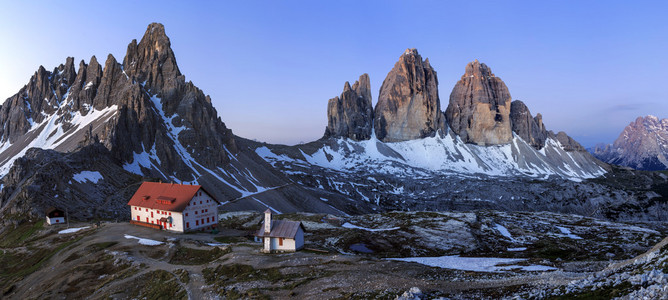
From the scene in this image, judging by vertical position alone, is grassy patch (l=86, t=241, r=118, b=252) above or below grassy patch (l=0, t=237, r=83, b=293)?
above

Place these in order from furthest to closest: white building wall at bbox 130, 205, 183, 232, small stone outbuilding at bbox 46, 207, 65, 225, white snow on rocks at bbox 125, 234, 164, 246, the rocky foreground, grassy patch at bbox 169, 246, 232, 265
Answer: small stone outbuilding at bbox 46, 207, 65, 225, white building wall at bbox 130, 205, 183, 232, white snow on rocks at bbox 125, 234, 164, 246, grassy patch at bbox 169, 246, 232, 265, the rocky foreground

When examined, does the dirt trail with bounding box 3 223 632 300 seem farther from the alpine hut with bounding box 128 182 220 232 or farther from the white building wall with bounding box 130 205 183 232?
the alpine hut with bounding box 128 182 220 232

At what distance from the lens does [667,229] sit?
315 feet

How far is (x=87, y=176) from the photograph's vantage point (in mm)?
105875

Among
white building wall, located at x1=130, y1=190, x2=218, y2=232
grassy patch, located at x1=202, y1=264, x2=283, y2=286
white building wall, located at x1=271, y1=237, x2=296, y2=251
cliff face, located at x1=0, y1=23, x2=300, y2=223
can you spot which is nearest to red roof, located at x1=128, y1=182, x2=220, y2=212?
white building wall, located at x1=130, y1=190, x2=218, y2=232

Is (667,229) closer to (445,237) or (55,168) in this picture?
(445,237)

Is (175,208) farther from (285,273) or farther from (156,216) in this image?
(285,273)

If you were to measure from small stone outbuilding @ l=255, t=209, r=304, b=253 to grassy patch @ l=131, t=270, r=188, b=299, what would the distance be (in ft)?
43.6

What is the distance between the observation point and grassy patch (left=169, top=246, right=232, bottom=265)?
167 ft

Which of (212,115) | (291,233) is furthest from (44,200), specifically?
(212,115)

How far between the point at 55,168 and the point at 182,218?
54.4 metres

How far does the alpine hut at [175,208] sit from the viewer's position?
71688 mm

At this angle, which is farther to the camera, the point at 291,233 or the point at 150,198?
the point at 150,198

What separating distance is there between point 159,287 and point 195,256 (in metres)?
12.4
